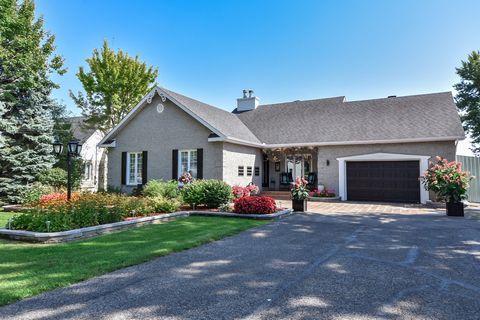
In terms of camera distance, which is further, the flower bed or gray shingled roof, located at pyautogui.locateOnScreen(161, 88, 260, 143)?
gray shingled roof, located at pyautogui.locateOnScreen(161, 88, 260, 143)

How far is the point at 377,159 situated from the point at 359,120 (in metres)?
3.34

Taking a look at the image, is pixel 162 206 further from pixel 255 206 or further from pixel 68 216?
pixel 68 216

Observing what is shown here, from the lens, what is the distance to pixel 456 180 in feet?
37.2

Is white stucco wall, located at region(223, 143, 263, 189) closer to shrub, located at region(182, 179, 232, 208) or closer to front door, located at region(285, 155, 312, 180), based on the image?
front door, located at region(285, 155, 312, 180)

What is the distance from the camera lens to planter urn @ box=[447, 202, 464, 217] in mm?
11242

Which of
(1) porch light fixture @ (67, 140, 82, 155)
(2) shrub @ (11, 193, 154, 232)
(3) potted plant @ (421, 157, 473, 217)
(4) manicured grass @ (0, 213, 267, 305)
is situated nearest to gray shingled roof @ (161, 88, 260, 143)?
(1) porch light fixture @ (67, 140, 82, 155)

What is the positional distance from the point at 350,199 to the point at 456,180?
244 inches

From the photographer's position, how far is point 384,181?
1642 centimetres

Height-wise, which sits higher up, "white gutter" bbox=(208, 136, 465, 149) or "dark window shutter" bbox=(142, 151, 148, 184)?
"white gutter" bbox=(208, 136, 465, 149)

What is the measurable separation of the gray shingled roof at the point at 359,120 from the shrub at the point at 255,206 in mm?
8294

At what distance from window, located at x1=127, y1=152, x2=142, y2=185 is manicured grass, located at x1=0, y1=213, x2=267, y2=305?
10528mm

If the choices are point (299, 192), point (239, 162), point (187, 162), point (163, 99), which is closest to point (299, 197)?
point (299, 192)

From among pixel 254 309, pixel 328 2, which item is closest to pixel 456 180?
pixel 328 2

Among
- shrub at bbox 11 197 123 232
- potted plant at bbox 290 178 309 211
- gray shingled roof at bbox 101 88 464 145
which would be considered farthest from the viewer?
gray shingled roof at bbox 101 88 464 145
